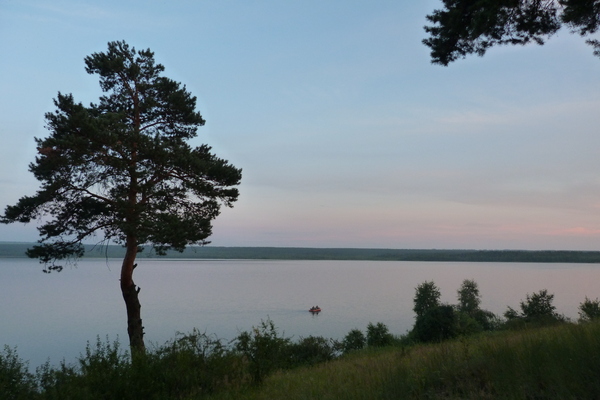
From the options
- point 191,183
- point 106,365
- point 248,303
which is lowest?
point 248,303

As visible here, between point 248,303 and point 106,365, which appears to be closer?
point 106,365

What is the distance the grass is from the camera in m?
6.03

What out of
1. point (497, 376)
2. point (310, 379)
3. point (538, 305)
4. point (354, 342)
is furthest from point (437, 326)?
point (497, 376)

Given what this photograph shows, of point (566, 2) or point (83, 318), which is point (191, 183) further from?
point (83, 318)

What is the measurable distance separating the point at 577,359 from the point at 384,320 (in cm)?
4312

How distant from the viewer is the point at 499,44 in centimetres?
948

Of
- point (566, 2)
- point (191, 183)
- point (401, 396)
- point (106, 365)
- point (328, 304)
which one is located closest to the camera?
point (401, 396)

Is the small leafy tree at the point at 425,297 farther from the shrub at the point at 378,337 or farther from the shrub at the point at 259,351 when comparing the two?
the shrub at the point at 259,351

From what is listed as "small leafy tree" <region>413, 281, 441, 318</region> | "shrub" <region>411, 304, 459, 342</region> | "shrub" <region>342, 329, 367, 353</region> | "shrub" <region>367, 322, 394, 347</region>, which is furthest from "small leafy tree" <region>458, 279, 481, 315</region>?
"shrub" <region>411, 304, 459, 342</region>

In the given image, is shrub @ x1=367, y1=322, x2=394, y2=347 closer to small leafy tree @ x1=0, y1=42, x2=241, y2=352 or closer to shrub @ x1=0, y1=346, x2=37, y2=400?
small leafy tree @ x1=0, y1=42, x2=241, y2=352

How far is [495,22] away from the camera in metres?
8.57

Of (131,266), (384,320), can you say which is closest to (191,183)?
(131,266)

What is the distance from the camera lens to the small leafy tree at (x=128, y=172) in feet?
49.5

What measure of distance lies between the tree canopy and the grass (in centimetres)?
540
